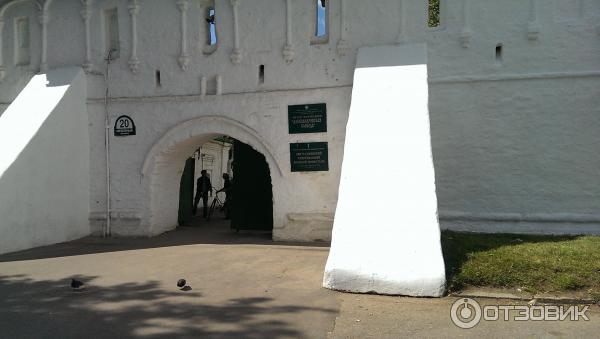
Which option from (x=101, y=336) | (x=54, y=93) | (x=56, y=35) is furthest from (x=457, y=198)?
(x=56, y=35)

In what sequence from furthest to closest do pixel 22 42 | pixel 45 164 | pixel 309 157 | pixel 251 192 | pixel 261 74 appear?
pixel 22 42, pixel 251 192, pixel 261 74, pixel 309 157, pixel 45 164

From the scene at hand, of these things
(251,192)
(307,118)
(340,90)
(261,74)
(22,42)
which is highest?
(22,42)

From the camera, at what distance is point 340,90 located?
297 inches

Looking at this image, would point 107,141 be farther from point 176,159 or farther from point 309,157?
point 309,157

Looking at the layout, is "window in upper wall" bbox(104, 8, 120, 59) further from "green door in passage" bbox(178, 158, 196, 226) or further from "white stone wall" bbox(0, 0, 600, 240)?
"green door in passage" bbox(178, 158, 196, 226)

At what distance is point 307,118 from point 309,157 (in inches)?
27.0

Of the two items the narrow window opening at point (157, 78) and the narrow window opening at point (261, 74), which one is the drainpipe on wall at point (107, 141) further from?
the narrow window opening at point (261, 74)

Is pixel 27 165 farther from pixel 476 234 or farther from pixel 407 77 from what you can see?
pixel 476 234

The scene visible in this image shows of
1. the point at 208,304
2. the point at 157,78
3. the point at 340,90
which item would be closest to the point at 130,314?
the point at 208,304

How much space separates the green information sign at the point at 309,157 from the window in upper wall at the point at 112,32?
413 cm

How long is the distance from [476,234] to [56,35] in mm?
8713

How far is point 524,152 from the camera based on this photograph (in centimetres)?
700

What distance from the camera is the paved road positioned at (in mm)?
3500

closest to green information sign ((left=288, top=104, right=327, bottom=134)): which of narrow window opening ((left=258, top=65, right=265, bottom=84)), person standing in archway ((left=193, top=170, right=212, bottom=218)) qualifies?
narrow window opening ((left=258, top=65, right=265, bottom=84))
